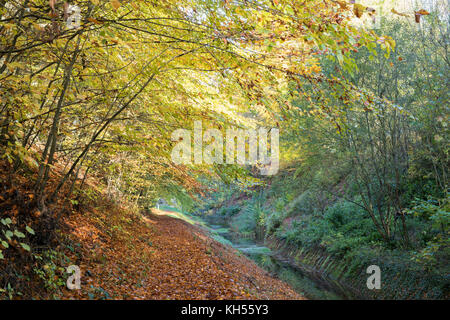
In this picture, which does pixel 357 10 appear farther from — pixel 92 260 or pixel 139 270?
pixel 139 270

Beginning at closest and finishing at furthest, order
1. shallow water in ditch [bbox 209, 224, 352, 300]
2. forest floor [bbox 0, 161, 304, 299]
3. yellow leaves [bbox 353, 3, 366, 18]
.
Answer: yellow leaves [bbox 353, 3, 366, 18] → forest floor [bbox 0, 161, 304, 299] → shallow water in ditch [bbox 209, 224, 352, 300]

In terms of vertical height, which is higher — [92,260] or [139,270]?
[92,260]

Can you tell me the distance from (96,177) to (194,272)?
5.64 metres

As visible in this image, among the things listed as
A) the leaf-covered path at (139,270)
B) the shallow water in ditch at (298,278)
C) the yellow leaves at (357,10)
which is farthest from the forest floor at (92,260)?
the yellow leaves at (357,10)

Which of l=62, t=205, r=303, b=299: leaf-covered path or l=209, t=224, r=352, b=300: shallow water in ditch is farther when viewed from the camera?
l=209, t=224, r=352, b=300: shallow water in ditch

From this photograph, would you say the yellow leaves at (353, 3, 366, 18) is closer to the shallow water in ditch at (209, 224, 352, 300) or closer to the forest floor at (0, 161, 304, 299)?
the forest floor at (0, 161, 304, 299)

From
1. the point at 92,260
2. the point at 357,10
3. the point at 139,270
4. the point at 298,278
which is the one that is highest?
the point at 357,10

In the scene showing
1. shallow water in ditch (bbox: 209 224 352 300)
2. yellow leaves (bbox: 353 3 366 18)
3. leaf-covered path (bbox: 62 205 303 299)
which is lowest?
shallow water in ditch (bbox: 209 224 352 300)

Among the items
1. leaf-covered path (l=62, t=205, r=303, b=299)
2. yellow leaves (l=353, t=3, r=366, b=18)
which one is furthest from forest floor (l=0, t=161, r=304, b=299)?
yellow leaves (l=353, t=3, r=366, b=18)

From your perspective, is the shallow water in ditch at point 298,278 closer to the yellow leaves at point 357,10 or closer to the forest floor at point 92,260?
the forest floor at point 92,260

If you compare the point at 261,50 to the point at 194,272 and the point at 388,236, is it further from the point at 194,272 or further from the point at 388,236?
the point at 388,236

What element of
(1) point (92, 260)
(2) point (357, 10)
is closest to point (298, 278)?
(1) point (92, 260)

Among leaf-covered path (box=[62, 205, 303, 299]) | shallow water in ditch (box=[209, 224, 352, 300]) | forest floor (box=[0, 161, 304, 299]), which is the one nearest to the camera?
forest floor (box=[0, 161, 304, 299])
